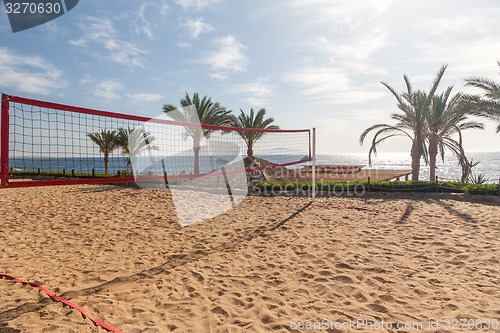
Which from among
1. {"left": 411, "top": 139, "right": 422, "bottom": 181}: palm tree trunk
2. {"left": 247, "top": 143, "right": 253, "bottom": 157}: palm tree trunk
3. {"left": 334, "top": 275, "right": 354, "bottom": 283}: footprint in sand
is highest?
{"left": 247, "top": 143, "right": 253, "bottom": 157}: palm tree trunk

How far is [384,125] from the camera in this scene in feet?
44.8

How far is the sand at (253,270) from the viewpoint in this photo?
305 centimetres

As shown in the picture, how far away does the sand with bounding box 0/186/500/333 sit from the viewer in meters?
3.05

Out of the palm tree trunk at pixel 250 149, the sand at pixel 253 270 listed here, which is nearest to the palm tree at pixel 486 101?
the sand at pixel 253 270

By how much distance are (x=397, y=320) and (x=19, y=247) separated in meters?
5.99

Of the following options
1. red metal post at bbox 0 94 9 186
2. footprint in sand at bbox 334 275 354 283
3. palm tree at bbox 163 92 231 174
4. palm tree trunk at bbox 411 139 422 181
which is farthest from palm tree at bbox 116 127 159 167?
footprint in sand at bbox 334 275 354 283

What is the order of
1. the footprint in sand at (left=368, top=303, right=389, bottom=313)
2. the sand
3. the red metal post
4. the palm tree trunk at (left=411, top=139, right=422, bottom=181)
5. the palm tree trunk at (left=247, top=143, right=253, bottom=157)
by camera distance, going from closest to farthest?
1. the sand
2. the footprint in sand at (left=368, top=303, right=389, bottom=313)
3. the red metal post
4. the palm tree trunk at (left=411, top=139, right=422, bottom=181)
5. the palm tree trunk at (left=247, top=143, right=253, bottom=157)

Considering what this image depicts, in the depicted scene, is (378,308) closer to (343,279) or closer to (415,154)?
(343,279)

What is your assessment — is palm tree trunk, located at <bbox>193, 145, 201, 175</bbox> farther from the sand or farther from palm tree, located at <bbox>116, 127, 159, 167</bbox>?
the sand

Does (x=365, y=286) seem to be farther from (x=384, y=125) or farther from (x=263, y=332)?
(x=384, y=125)

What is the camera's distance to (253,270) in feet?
14.0

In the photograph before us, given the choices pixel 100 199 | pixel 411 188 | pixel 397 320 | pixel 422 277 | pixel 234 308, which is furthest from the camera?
pixel 411 188

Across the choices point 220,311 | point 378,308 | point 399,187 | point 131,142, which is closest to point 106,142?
point 131,142

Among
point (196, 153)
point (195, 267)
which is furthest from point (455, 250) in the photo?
point (196, 153)
